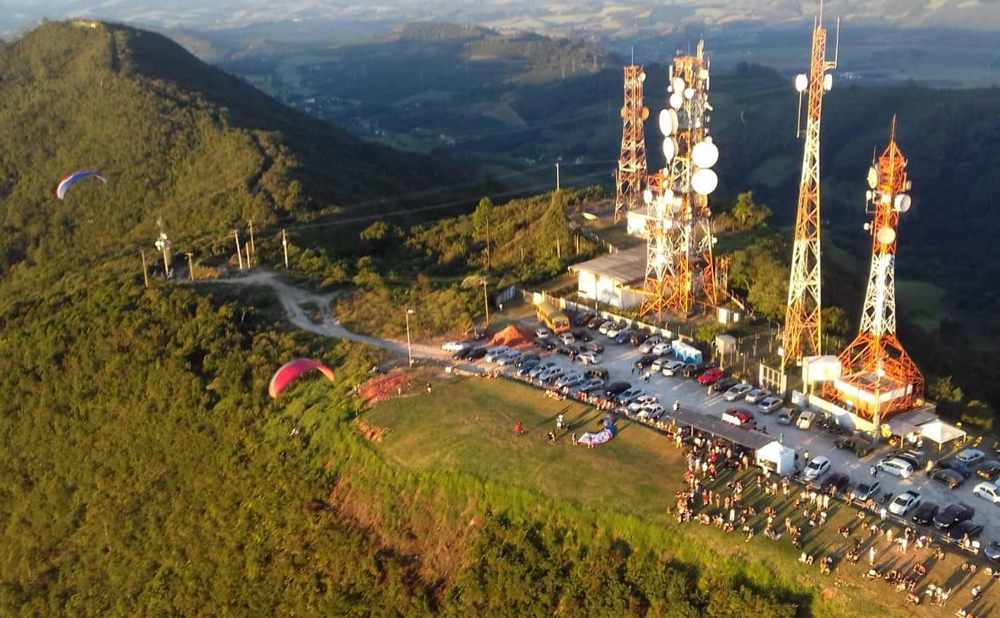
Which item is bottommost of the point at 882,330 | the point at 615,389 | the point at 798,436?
the point at 798,436

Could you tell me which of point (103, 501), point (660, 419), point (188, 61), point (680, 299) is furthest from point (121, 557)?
point (188, 61)

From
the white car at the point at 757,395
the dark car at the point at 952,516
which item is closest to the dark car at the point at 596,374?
the white car at the point at 757,395

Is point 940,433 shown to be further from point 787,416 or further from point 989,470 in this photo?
point 787,416

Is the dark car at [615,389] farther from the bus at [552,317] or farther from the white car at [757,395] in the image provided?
the bus at [552,317]

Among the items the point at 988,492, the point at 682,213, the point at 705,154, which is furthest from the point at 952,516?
the point at 682,213

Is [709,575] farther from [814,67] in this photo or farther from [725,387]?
[814,67]

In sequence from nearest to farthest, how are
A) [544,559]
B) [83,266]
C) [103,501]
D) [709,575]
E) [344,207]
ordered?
[709,575]
[544,559]
[103,501]
[83,266]
[344,207]
